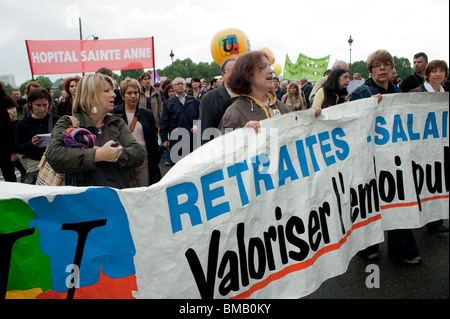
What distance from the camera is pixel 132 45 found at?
1141cm

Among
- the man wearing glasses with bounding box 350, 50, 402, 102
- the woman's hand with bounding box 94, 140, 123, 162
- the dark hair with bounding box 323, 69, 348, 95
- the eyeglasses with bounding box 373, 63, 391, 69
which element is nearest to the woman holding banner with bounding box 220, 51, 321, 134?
the woman's hand with bounding box 94, 140, 123, 162

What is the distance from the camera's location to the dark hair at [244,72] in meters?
2.83

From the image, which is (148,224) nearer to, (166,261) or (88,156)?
(166,261)

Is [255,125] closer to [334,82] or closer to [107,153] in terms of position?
[107,153]

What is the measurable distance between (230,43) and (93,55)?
4.53m

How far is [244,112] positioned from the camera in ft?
9.04

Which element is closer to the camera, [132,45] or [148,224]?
[148,224]

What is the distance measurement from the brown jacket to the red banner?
892 cm

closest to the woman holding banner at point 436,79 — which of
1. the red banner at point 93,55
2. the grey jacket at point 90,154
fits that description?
the grey jacket at point 90,154

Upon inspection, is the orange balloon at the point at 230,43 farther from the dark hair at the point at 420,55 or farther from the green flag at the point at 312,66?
the green flag at the point at 312,66

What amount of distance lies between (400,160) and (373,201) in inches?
20.4

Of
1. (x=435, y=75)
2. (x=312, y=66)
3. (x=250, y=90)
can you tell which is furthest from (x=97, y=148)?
(x=312, y=66)

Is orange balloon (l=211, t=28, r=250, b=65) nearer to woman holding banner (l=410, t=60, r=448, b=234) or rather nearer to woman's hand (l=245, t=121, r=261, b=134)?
woman holding banner (l=410, t=60, r=448, b=234)
